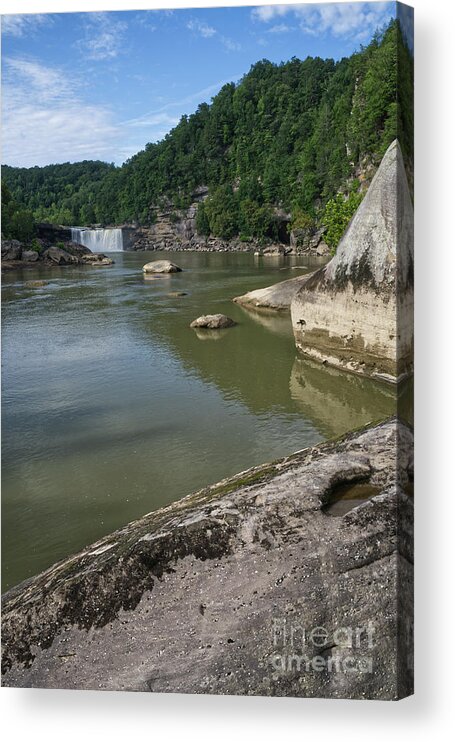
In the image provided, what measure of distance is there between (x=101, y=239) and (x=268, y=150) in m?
6.32

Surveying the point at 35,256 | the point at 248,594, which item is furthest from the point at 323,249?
the point at 35,256

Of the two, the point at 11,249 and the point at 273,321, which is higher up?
the point at 11,249

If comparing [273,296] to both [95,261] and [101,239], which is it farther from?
[95,261]

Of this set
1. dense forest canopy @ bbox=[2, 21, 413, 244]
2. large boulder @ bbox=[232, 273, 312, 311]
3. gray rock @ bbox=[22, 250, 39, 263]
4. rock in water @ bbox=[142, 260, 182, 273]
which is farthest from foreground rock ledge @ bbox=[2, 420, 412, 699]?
rock in water @ bbox=[142, 260, 182, 273]

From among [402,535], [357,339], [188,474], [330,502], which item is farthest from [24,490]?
[357,339]

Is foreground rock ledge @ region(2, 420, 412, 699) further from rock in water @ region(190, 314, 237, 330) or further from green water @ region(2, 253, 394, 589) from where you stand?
rock in water @ region(190, 314, 237, 330)

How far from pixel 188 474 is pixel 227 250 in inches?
177

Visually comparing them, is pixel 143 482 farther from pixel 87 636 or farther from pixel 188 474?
pixel 87 636

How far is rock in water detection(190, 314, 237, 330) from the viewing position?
33.0 feet

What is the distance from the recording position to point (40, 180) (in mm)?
5910

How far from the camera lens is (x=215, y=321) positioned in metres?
10.2

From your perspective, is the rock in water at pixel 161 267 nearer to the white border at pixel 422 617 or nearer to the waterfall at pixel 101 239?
the waterfall at pixel 101 239

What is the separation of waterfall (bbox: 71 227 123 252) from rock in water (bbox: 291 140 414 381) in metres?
3.33

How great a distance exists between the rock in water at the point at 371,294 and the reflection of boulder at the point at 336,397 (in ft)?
0.48
